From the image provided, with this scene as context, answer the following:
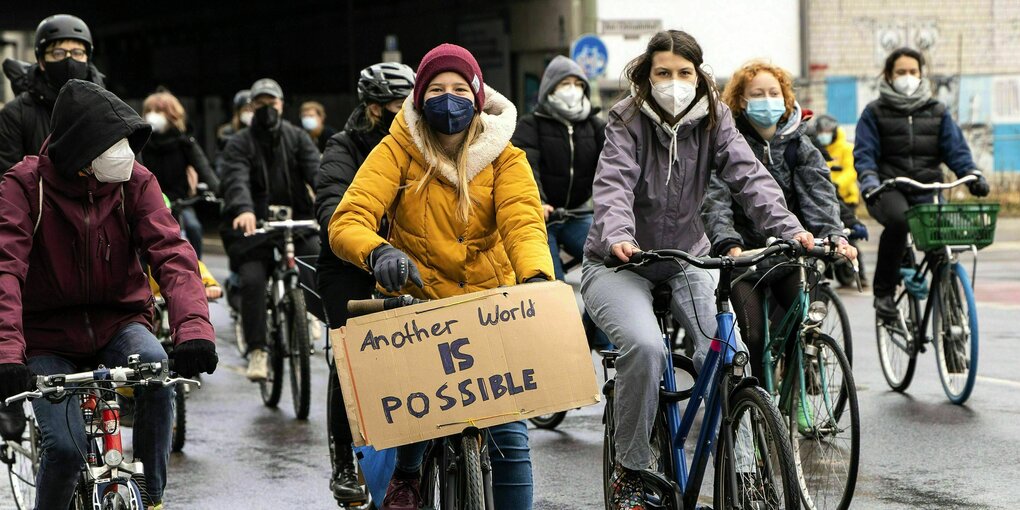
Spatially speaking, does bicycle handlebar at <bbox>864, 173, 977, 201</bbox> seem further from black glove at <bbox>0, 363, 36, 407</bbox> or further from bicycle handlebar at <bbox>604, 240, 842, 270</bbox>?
black glove at <bbox>0, 363, 36, 407</bbox>

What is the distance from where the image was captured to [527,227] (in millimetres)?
5234

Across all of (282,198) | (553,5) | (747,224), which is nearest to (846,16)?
(553,5)

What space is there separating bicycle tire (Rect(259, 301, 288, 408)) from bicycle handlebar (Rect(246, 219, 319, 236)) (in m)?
0.51

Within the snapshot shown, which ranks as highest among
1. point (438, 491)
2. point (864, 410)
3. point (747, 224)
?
point (747, 224)

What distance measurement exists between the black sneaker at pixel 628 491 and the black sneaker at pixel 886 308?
13.7 feet

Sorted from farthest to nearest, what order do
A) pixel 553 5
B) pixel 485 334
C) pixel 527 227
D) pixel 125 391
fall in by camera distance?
pixel 553 5 → pixel 125 391 → pixel 527 227 → pixel 485 334

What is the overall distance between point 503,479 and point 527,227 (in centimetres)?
84

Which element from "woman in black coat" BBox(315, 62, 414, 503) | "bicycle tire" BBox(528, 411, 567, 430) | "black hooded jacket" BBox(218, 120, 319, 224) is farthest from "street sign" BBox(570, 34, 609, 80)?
"woman in black coat" BBox(315, 62, 414, 503)

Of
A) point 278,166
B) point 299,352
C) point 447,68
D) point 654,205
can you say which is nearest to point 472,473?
point 447,68

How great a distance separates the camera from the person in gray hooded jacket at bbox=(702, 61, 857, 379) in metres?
7.14

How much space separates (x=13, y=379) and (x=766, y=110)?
374cm

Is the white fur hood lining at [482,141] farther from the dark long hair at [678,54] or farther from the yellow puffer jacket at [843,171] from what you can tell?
the yellow puffer jacket at [843,171]

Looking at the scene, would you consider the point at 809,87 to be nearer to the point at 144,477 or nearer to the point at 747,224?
the point at 747,224

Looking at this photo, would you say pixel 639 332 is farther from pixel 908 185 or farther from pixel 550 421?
pixel 908 185
